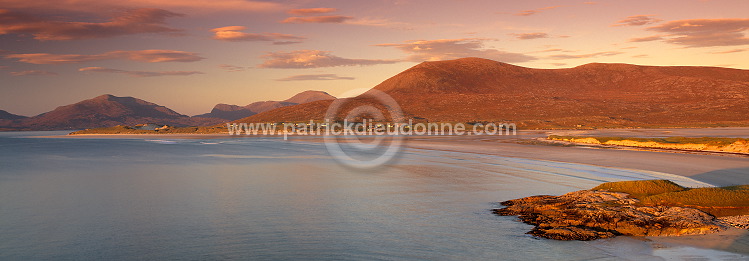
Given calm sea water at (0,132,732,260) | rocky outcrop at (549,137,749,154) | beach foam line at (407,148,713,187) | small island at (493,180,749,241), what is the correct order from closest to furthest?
calm sea water at (0,132,732,260) < small island at (493,180,749,241) < beach foam line at (407,148,713,187) < rocky outcrop at (549,137,749,154)

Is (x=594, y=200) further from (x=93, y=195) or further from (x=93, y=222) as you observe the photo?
(x=93, y=195)

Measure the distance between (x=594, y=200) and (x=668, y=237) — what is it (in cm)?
429

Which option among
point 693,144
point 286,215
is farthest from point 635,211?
point 693,144

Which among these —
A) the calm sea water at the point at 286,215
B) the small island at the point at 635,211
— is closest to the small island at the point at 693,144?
the calm sea water at the point at 286,215

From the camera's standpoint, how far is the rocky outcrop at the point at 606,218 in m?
13.9

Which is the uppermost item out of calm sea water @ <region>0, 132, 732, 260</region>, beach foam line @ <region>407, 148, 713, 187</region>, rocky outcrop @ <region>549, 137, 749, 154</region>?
rocky outcrop @ <region>549, 137, 749, 154</region>

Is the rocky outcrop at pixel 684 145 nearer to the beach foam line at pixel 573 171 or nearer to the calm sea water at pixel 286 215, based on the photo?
the beach foam line at pixel 573 171

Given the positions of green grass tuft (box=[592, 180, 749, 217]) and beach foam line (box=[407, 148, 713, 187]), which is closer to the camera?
green grass tuft (box=[592, 180, 749, 217])

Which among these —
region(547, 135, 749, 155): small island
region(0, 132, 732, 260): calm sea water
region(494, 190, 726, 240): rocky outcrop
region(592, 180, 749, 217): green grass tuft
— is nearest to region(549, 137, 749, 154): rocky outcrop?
region(547, 135, 749, 155): small island

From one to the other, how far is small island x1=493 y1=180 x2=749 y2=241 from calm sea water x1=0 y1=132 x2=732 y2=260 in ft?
3.01

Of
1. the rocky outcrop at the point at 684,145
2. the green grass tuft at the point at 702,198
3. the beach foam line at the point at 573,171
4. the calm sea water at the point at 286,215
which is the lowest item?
the calm sea water at the point at 286,215

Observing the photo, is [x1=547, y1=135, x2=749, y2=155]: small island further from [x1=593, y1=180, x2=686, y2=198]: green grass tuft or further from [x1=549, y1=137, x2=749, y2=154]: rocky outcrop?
[x1=593, y1=180, x2=686, y2=198]: green grass tuft

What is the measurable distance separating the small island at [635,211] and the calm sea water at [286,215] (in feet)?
3.01

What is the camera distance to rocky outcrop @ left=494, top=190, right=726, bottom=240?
13875 mm
